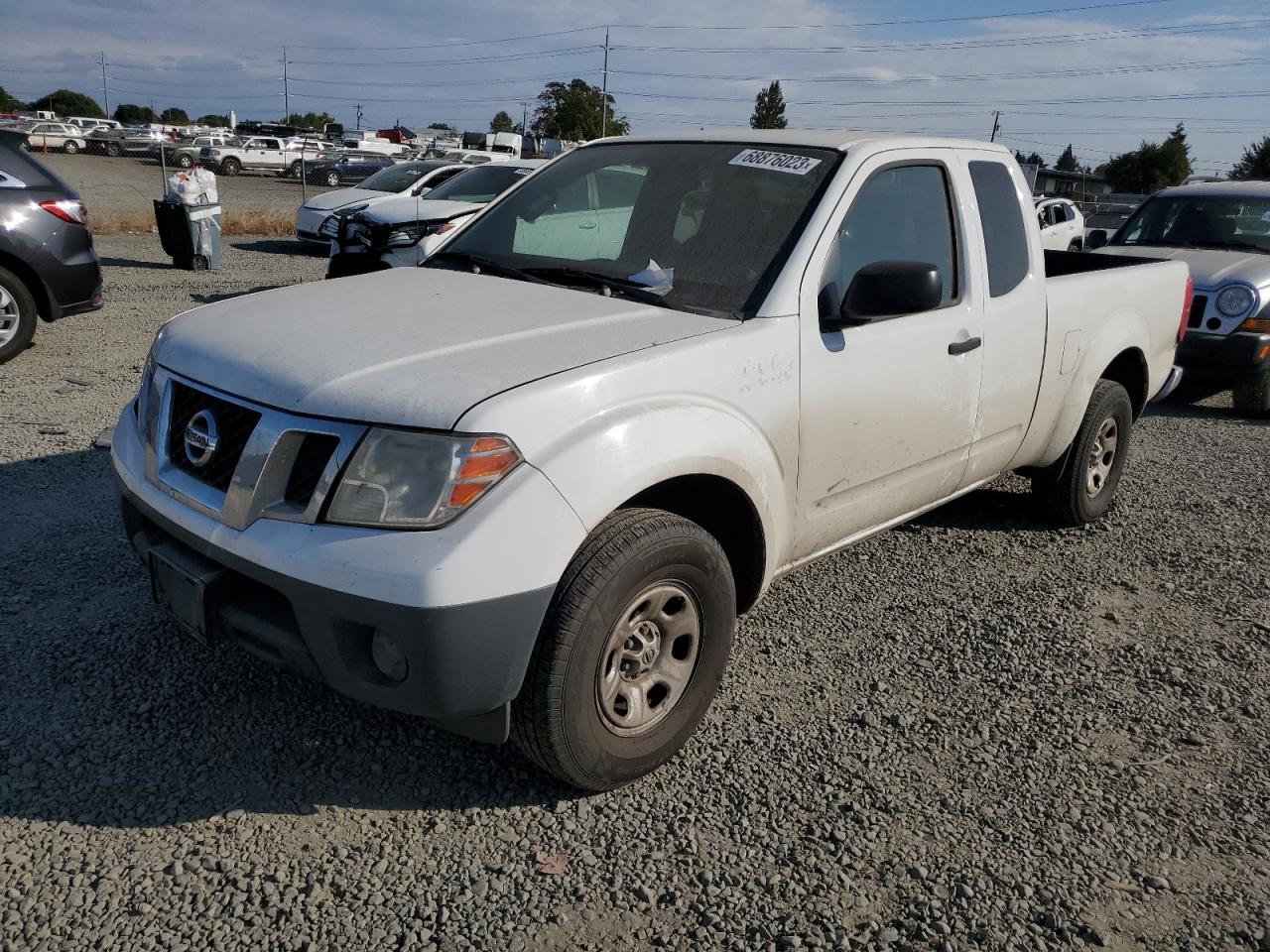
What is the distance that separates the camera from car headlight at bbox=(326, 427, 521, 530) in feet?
7.75

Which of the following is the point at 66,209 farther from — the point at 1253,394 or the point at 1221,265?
the point at 1253,394

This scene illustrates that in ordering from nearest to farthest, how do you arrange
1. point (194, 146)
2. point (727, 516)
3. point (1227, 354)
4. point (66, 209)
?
point (727, 516)
point (66, 209)
point (1227, 354)
point (194, 146)

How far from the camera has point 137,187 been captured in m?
26.9

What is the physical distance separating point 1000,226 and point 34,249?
21.9 feet

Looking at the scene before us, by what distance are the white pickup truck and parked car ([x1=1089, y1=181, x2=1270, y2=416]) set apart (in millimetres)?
4621

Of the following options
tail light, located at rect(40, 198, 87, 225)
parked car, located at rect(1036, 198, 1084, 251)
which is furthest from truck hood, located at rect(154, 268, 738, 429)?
parked car, located at rect(1036, 198, 1084, 251)

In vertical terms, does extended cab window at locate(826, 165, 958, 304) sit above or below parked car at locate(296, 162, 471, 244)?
above

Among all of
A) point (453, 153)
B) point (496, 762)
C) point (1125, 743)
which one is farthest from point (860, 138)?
point (453, 153)

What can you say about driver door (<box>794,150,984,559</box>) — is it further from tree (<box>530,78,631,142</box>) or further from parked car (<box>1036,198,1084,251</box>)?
tree (<box>530,78,631,142</box>)

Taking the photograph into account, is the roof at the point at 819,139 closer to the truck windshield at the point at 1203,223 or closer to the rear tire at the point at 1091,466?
the rear tire at the point at 1091,466

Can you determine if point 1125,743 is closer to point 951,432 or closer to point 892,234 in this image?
point 951,432

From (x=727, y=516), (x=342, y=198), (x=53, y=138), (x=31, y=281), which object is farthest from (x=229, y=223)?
(x=53, y=138)

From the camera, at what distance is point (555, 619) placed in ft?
8.18

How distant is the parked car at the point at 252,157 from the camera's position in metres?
42.4
